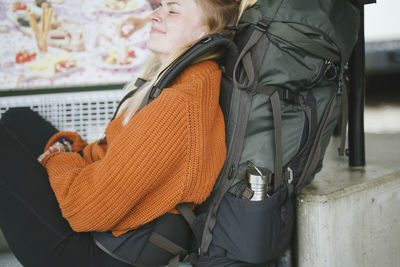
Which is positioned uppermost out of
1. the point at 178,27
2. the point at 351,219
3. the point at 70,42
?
the point at 178,27

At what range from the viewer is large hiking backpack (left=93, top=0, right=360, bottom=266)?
112 centimetres

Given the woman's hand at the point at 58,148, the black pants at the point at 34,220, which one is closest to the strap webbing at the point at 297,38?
the black pants at the point at 34,220

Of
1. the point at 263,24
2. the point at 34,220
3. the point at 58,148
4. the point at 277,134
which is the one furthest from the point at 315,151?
the point at 58,148

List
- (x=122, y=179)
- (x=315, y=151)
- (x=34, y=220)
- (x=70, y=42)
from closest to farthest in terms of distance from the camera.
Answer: (x=122, y=179)
(x=34, y=220)
(x=315, y=151)
(x=70, y=42)

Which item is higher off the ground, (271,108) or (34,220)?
(271,108)

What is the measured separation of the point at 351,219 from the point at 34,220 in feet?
3.66

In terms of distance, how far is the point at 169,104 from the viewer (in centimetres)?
101

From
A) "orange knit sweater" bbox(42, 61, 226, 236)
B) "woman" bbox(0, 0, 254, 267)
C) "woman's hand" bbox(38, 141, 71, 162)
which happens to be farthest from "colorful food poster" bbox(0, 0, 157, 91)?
"orange knit sweater" bbox(42, 61, 226, 236)

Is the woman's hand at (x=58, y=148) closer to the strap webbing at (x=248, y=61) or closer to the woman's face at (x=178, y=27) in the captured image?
the woman's face at (x=178, y=27)

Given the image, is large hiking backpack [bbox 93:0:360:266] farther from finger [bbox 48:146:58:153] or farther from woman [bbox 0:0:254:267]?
finger [bbox 48:146:58:153]

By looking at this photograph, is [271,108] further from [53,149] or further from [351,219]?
[53,149]

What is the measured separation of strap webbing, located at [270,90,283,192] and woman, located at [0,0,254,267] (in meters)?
0.17

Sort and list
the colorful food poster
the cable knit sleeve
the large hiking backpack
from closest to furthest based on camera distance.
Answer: the cable knit sleeve → the large hiking backpack → the colorful food poster

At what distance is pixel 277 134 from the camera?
1.15m
